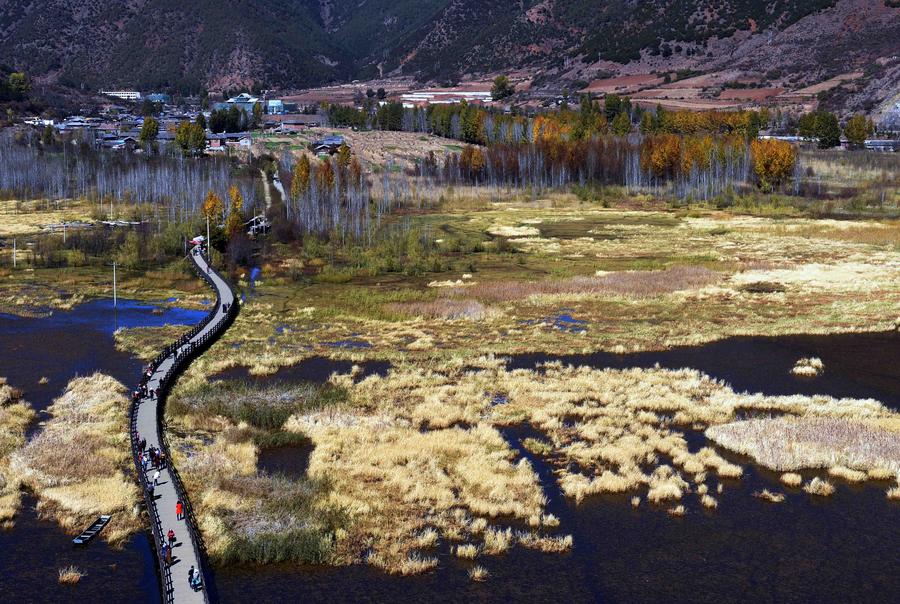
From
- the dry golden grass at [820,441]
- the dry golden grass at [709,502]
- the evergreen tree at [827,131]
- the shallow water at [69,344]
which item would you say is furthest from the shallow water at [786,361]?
the evergreen tree at [827,131]

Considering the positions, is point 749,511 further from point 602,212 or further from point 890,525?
point 602,212

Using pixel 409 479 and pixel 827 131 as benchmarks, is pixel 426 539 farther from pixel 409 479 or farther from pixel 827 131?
pixel 827 131

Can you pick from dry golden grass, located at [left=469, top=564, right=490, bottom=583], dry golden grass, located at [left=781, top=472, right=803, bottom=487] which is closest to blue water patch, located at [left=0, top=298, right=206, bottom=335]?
dry golden grass, located at [left=469, top=564, right=490, bottom=583]

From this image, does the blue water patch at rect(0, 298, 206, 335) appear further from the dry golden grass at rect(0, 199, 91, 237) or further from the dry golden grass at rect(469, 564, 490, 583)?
the dry golden grass at rect(469, 564, 490, 583)

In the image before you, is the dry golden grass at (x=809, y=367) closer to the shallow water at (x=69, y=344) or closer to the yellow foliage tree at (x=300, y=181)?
the shallow water at (x=69, y=344)

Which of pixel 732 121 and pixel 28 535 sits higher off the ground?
pixel 732 121

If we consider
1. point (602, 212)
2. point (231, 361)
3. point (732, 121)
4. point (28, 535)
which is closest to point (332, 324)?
point (231, 361)

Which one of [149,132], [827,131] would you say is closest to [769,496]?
[827,131]
